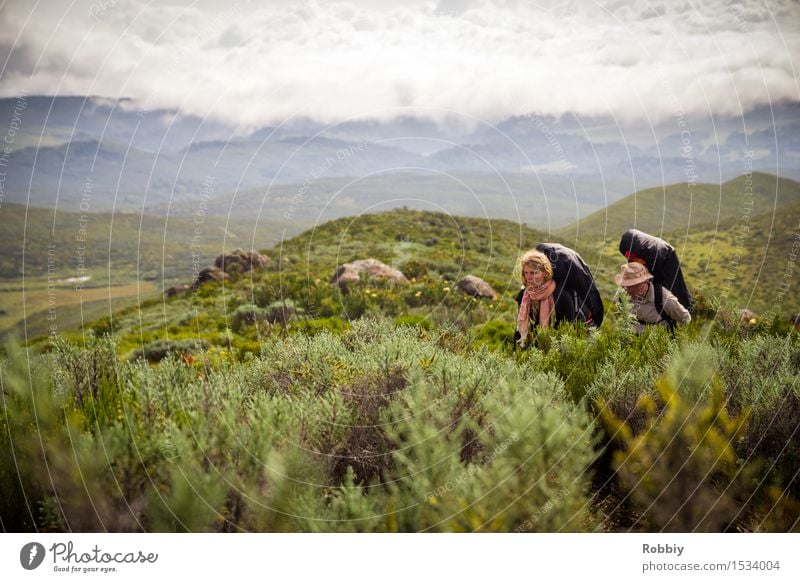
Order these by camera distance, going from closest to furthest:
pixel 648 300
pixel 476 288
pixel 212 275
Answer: pixel 648 300 < pixel 476 288 < pixel 212 275

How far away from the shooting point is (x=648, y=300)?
231 inches

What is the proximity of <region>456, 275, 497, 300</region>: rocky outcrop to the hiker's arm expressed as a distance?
9332 millimetres

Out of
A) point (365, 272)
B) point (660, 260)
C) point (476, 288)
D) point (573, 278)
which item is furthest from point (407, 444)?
point (365, 272)

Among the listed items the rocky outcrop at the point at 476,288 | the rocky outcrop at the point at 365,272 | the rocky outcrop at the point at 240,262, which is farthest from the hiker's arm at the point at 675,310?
the rocky outcrop at the point at 240,262

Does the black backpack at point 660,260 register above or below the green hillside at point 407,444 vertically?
above

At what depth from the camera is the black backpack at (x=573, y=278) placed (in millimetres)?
6086

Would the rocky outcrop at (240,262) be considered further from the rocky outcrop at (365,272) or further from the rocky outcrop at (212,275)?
the rocky outcrop at (365,272)

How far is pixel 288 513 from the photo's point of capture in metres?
3.07

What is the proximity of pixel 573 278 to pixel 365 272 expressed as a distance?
33.7ft

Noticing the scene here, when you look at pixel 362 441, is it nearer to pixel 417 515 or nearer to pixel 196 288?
pixel 417 515

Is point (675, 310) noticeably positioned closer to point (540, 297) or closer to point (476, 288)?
point (540, 297)

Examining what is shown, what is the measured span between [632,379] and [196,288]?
17.1 meters

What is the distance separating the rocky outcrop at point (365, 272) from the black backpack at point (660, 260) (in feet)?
32.9
